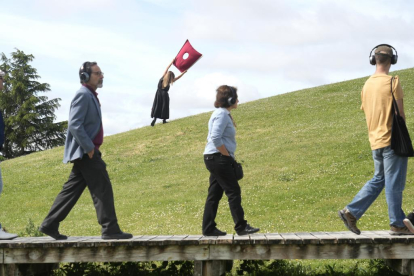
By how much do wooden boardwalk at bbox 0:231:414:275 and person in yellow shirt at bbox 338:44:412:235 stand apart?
411mm

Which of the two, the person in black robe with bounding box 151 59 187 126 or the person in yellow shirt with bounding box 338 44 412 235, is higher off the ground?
the person in black robe with bounding box 151 59 187 126

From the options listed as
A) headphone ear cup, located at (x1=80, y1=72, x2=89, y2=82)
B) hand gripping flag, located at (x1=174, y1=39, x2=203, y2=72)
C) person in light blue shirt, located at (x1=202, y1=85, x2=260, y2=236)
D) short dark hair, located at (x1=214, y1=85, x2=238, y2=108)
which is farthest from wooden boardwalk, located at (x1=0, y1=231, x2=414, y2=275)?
hand gripping flag, located at (x1=174, y1=39, x2=203, y2=72)

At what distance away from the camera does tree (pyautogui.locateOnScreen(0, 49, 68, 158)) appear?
188 ft

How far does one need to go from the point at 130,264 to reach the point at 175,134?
25.0 metres

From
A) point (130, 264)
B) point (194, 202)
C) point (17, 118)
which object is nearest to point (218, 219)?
point (194, 202)

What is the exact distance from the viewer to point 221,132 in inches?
311

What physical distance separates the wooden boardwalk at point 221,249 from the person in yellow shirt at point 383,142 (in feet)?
1.35

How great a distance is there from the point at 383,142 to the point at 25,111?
54382 millimetres

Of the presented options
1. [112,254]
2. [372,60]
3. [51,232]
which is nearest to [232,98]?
[372,60]

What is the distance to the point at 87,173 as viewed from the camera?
7719 millimetres

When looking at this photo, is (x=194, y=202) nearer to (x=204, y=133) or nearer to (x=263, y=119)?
(x=204, y=133)

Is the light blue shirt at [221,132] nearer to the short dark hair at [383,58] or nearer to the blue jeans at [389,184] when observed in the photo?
the blue jeans at [389,184]

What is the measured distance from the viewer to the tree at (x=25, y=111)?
57156mm

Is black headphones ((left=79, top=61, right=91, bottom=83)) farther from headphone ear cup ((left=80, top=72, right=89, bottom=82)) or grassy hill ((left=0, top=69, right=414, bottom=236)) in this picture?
grassy hill ((left=0, top=69, right=414, bottom=236))
